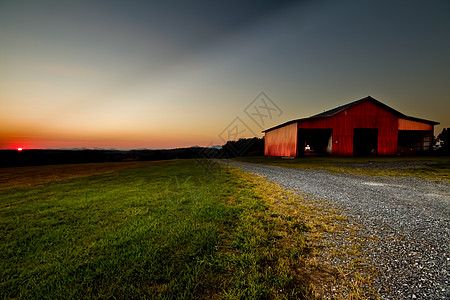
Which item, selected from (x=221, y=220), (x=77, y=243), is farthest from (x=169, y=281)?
(x=77, y=243)

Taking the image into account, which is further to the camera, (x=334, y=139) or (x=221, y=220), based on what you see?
(x=334, y=139)

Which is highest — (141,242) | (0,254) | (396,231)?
(396,231)

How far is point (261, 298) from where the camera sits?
1966 mm

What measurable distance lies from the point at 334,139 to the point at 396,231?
23.0m

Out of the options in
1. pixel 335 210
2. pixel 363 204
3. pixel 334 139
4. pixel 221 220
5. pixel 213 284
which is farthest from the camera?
pixel 334 139

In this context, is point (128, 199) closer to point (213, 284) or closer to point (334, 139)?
point (213, 284)

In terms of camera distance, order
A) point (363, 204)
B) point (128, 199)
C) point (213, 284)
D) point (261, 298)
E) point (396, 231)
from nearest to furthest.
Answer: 1. point (261, 298)
2. point (213, 284)
3. point (396, 231)
4. point (363, 204)
5. point (128, 199)

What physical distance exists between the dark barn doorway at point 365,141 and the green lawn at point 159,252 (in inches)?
1091

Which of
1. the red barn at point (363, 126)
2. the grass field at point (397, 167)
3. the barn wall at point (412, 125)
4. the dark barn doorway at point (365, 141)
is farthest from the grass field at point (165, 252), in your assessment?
the barn wall at point (412, 125)

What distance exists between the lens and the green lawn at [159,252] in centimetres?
→ 211

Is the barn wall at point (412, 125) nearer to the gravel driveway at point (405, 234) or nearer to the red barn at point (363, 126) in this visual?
the red barn at point (363, 126)

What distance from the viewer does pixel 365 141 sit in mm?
28359

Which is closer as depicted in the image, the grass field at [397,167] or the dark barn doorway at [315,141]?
the grass field at [397,167]

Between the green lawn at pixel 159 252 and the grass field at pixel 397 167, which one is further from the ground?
the grass field at pixel 397 167
